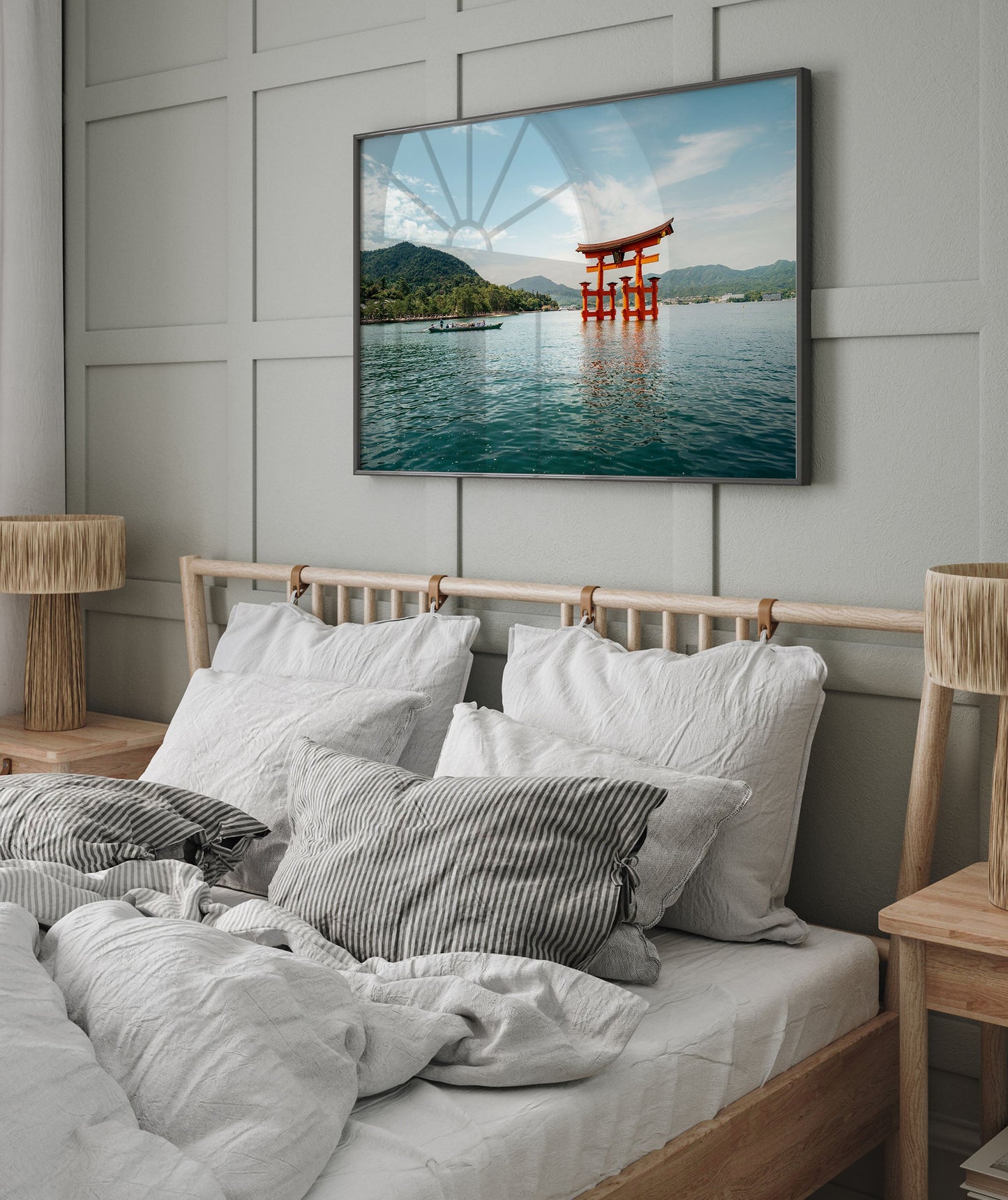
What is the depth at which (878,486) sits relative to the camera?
2.12 m

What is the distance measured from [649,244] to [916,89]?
52 centimetres

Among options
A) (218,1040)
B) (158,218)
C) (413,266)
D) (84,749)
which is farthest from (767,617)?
(158,218)

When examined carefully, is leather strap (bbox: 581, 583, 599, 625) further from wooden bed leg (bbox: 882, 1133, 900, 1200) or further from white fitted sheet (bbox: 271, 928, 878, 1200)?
wooden bed leg (bbox: 882, 1133, 900, 1200)

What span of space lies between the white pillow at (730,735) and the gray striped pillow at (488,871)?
29cm

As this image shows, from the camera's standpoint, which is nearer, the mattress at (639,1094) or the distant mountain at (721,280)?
the mattress at (639,1094)

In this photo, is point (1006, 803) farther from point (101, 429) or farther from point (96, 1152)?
point (101, 429)

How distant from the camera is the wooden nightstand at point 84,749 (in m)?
2.83

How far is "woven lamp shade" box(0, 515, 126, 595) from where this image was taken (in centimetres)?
287

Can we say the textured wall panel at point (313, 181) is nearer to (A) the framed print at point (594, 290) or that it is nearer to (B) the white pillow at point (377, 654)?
(A) the framed print at point (594, 290)

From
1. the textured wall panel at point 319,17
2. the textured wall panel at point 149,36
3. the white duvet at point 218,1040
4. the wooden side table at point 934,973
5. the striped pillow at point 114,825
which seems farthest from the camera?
the textured wall panel at point 149,36

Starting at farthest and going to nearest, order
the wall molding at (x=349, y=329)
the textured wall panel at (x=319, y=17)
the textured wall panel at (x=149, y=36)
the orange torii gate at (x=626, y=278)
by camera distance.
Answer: the textured wall panel at (x=149, y=36)
the textured wall panel at (x=319, y=17)
the orange torii gate at (x=626, y=278)
the wall molding at (x=349, y=329)

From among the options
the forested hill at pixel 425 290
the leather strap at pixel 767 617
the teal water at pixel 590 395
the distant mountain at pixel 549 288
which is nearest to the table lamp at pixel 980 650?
the leather strap at pixel 767 617

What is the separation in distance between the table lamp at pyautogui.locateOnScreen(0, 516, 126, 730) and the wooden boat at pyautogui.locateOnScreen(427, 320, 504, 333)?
96 cm

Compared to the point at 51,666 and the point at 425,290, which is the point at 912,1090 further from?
the point at 51,666
